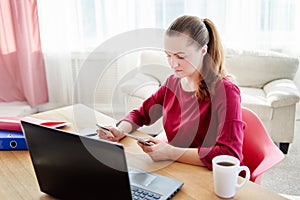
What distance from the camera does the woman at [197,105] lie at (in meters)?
1.28

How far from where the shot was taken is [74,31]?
11.6 feet

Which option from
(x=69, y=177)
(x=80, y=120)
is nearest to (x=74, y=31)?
(x=80, y=120)

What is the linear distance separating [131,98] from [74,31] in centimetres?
103

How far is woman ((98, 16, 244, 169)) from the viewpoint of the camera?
1.28 metres

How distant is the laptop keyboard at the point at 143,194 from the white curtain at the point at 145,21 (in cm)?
256

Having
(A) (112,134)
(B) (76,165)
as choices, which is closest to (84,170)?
(B) (76,165)

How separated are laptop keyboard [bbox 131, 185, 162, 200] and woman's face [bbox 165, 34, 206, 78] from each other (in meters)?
0.51

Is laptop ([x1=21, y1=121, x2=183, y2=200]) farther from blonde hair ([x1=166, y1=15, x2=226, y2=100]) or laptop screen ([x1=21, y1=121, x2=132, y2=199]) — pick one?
blonde hair ([x1=166, y1=15, x2=226, y2=100])

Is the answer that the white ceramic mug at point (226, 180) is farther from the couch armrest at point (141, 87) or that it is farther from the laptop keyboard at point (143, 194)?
the couch armrest at point (141, 87)

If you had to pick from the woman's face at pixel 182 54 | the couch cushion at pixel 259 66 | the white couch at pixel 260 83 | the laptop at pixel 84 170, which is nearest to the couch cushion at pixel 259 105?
the white couch at pixel 260 83

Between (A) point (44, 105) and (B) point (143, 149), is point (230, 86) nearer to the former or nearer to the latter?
(B) point (143, 149)

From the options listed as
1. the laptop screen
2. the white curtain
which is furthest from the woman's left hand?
the white curtain

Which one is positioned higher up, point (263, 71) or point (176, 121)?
point (176, 121)

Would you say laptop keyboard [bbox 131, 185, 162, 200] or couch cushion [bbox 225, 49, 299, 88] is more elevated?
laptop keyboard [bbox 131, 185, 162, 200]
